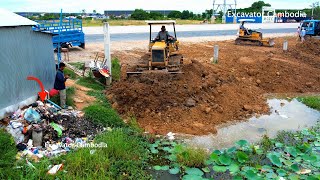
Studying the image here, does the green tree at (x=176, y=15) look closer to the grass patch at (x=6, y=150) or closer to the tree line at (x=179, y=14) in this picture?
the tree line at (x=179, y=14)

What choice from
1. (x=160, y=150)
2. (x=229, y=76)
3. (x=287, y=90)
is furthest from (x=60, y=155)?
(x=287, y=90)

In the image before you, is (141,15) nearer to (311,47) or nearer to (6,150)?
(311,47)

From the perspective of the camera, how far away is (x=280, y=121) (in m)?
10.6

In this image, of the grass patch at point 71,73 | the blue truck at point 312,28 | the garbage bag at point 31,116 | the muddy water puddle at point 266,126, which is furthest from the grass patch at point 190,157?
the blue truck at point 312,28

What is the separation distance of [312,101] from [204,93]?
408 centimetres

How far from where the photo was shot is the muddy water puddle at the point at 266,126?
8.98 meters

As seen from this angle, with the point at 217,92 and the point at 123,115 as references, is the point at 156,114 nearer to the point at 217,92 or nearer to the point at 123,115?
the point at 123,115

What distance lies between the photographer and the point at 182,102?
10.7m

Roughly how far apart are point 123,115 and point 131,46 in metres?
14.2

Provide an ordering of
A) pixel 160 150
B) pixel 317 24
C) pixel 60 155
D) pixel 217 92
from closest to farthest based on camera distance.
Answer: pixel 60 155
pixel 160 150
pixel 217 92
pixel 317 24

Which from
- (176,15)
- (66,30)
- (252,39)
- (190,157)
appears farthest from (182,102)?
(176,15)

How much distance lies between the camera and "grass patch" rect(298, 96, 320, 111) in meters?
11.9

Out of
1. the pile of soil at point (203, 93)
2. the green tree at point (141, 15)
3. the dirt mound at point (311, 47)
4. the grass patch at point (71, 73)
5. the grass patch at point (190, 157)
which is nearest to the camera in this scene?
the grass patch at point (190, 157)

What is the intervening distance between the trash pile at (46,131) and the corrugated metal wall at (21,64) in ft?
1.59
